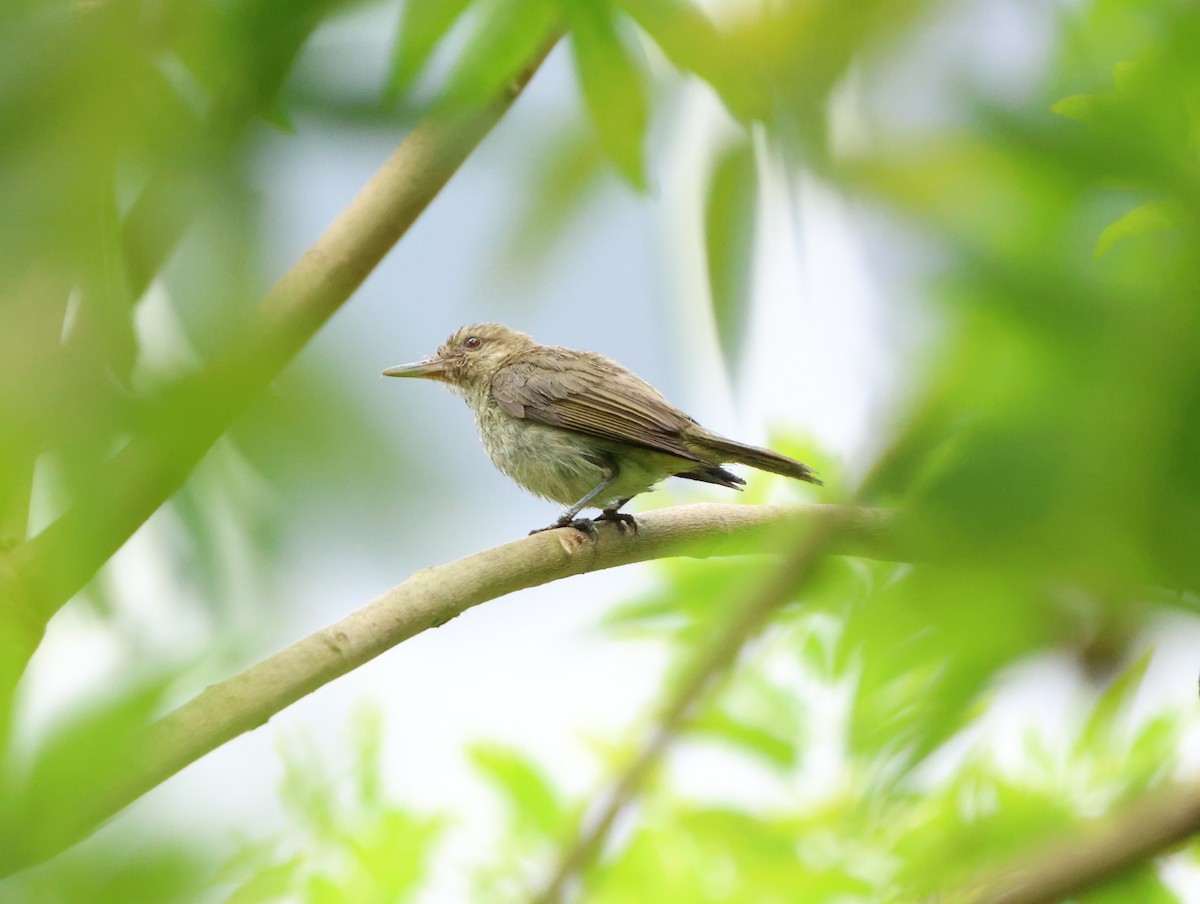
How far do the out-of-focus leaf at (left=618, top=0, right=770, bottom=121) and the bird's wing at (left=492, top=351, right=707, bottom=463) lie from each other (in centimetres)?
411

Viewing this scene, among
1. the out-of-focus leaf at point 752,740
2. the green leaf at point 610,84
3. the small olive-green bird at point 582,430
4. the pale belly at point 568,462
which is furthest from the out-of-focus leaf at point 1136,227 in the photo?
the pale belly at point 568,462

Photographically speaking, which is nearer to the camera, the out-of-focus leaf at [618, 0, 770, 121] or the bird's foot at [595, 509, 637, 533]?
the out-of-focus leaf at [618, 0, 770, 121]

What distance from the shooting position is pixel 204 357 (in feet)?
2.16

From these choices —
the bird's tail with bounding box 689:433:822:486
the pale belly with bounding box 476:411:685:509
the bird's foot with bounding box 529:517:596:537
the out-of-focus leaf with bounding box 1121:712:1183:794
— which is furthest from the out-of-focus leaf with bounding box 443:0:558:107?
the pale belly with bounding box 476:411:685:509

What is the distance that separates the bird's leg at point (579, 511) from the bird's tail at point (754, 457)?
53 centimetres

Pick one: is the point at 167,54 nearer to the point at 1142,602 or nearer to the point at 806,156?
the point at 806,156

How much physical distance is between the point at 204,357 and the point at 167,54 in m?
0.19

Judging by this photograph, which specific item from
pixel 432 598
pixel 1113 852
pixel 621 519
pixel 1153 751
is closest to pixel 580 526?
Answer: pixel 621 519

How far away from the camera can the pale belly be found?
18.0ft

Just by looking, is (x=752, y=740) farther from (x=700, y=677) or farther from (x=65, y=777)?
(x=65, y=777)

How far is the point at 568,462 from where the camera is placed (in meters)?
5.62

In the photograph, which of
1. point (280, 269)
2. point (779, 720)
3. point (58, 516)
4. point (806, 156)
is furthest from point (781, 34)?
point (779, 720)

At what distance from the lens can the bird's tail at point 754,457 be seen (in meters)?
2.68

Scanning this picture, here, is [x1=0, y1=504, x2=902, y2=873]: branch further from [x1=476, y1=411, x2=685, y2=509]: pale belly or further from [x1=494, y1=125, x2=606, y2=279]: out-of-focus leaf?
[x1=476, y1=411, x2=685, y2=509]: pale belly
